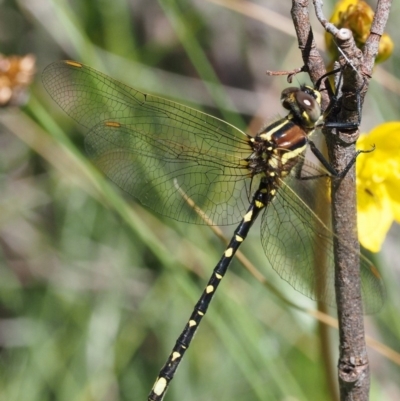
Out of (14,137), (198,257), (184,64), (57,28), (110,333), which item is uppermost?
(184,64)

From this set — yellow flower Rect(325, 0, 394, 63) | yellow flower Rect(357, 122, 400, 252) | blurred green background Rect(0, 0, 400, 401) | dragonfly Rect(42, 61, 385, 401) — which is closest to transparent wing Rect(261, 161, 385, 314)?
dragonfly Rect(42, 61, 385, 401)

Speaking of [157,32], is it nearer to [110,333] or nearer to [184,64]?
[184,64]

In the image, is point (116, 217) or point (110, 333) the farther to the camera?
point (116, 217)

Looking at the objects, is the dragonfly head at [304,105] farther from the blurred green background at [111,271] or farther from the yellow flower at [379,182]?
the blurred green background at [111,271]

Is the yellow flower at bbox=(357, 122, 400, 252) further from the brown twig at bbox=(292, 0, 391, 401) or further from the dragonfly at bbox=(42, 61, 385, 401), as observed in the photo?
the brown twig at bbox=(292, 0, 391, 401)

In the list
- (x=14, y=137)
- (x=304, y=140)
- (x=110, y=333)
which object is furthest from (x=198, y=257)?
(x=14, y=137)

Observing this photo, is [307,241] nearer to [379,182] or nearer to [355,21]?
[379,182]
